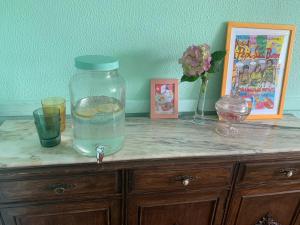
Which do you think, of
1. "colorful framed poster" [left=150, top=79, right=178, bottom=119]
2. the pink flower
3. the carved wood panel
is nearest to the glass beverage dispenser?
"colorful framed poster" [left=150, top=79, right=178, bottom=119]

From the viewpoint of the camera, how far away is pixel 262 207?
4.09ft

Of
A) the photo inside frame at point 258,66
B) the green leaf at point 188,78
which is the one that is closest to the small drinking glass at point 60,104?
the green leaf at point 188,78

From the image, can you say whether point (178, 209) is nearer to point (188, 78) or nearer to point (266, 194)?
point (266, 194)

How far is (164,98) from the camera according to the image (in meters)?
1.27

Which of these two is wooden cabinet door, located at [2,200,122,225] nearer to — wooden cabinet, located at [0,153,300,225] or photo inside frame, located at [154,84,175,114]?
wooden cabinet, located at [0,153,300,225]

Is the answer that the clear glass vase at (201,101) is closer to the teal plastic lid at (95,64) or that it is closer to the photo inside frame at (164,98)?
the photo inside frame at (164,98)

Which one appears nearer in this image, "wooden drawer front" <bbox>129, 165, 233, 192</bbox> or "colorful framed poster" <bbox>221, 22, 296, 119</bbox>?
"wooden drawer front" <bbox>129, 165, 233, 192</bbox>

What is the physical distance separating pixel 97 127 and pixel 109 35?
45 centimetres

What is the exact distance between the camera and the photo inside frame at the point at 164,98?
1.26 meters

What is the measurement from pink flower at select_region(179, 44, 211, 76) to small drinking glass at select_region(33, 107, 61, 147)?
606 mm

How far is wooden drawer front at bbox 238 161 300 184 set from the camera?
1.09 m

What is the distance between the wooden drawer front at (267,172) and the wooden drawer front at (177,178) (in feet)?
0.25

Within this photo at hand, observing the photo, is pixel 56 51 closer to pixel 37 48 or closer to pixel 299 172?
pixel 37 48

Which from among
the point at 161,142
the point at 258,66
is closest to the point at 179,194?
the point at 161,142
